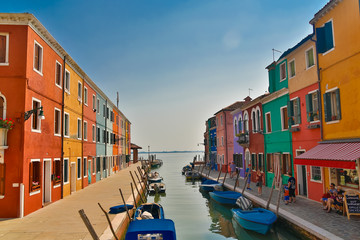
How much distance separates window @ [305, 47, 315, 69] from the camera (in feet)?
50.3

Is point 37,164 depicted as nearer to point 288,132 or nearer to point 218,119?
point 288,132

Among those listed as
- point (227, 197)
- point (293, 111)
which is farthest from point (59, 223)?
point (293, 111)

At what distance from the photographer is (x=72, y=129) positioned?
20031 millimetres

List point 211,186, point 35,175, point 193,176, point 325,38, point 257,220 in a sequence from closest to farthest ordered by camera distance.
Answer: point 257,220 < point 325,38 < point 35,175 < point 211,186 < point 193,176

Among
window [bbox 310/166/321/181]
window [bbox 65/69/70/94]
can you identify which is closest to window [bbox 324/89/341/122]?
window [bbox 310/166/321/181]

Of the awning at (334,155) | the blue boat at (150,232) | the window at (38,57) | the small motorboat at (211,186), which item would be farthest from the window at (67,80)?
the awning at (334,155)

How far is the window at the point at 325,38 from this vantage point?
13.3m

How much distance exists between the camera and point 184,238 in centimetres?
1269

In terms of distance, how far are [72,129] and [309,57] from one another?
1587 centimetres

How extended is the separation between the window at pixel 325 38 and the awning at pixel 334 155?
4.60m

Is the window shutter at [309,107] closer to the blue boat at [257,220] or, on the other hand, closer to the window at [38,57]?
the blue boat at [257,220]

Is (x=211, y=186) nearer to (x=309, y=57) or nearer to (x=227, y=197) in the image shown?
(x=227, y=197)

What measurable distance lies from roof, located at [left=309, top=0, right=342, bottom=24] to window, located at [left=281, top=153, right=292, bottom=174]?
8.13 meters

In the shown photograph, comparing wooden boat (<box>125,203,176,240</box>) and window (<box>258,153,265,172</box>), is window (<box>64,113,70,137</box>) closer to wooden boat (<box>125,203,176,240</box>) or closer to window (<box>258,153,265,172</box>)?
wooden boat (<box>125,203,176,240</box>)
